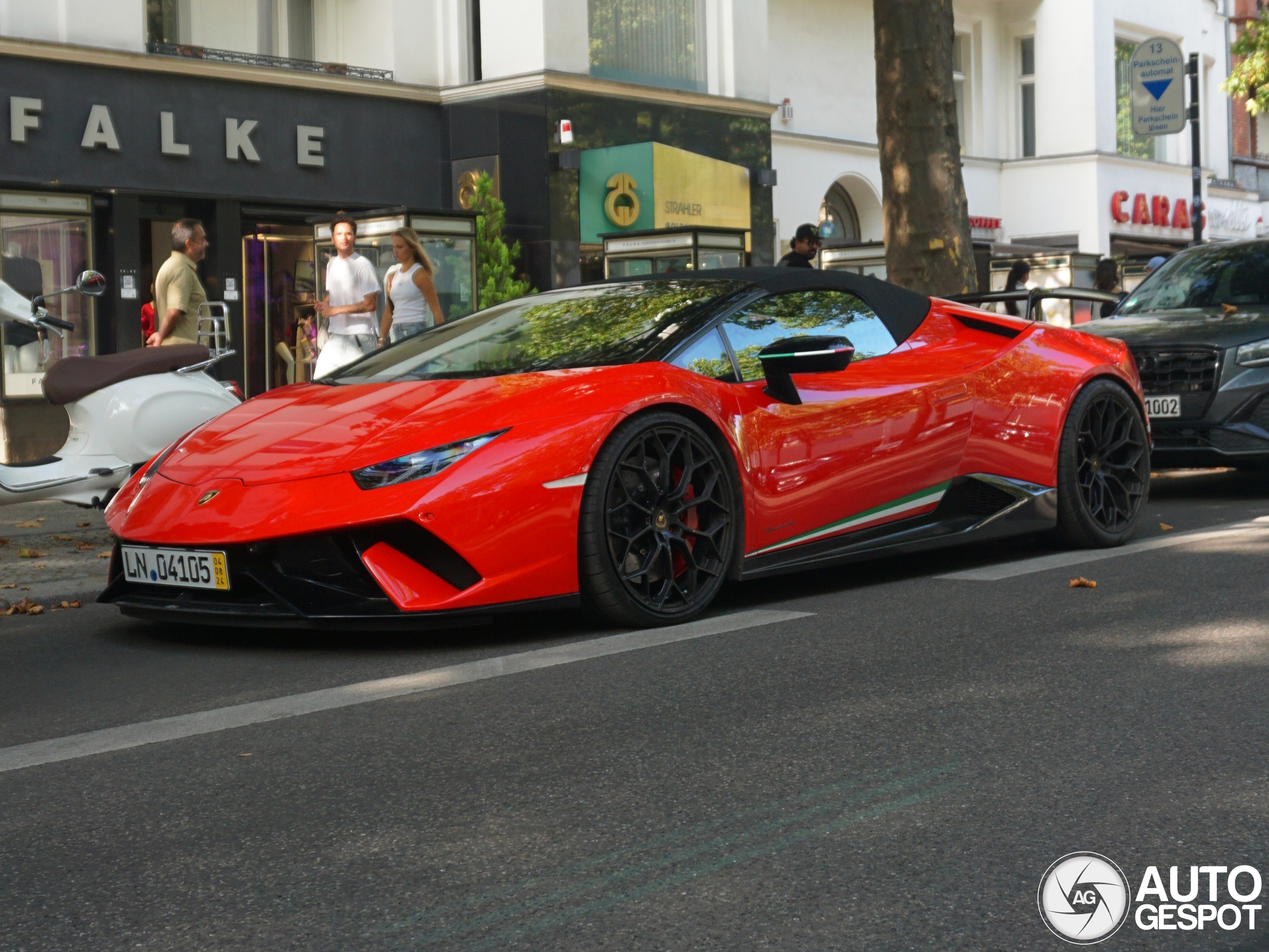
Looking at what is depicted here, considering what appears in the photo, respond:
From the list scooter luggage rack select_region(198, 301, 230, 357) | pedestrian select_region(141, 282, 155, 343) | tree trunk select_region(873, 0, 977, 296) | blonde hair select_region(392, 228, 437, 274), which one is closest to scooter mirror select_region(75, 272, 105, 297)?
blonde hair select_region(392, 228, 437, 274)

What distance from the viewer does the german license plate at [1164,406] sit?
8.90 m

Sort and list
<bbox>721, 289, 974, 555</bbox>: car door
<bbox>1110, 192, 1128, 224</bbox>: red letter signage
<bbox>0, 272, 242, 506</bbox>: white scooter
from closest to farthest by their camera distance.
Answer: <bbox>721, 289, 974, 555</bbox>: car door, <bbox>0, 272, 242, 506</bbox>: white scooter, <bbox>1110, 192, 1128, 224</bbox>: red letter signage

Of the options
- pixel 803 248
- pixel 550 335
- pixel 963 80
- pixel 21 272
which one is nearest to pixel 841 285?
pixel 550 335

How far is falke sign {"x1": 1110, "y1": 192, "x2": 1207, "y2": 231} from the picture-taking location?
3262 cm

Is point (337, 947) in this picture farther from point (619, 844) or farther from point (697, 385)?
point (697, 385)

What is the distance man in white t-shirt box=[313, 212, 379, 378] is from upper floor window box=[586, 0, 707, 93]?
9302 millimetres

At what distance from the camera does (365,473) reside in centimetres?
491

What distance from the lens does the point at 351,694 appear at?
4.45 metres

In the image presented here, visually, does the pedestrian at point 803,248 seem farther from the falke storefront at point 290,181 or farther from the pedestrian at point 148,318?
the pedestrian at point 148,318

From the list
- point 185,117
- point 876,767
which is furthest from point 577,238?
point 876,767

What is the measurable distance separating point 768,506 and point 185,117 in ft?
42.6

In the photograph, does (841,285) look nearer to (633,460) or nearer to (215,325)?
(633,460)

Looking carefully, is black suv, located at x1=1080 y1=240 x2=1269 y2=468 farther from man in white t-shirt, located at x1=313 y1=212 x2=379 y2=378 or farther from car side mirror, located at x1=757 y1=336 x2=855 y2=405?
man in white t-shirt, located at x1=313 y1=212 x2=379 y2=378

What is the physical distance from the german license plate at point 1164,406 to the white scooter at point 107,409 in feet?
16.4
